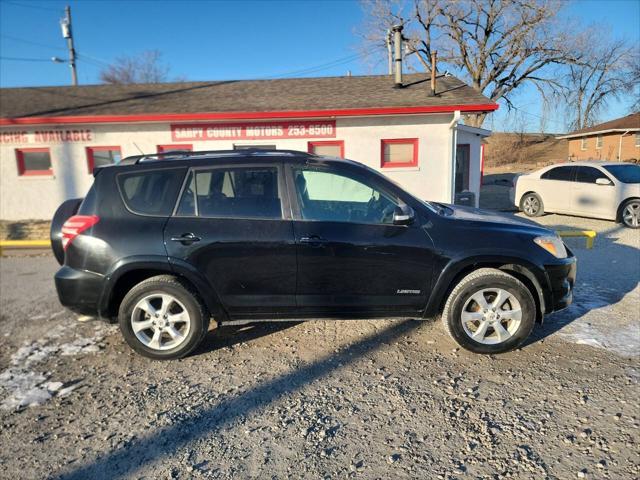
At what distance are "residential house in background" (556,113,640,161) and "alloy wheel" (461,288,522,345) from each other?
34613mm

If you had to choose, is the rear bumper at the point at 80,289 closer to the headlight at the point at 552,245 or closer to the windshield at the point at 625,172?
the headlight at the point at 552,245

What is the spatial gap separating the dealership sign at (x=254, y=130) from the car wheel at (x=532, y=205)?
219 inches

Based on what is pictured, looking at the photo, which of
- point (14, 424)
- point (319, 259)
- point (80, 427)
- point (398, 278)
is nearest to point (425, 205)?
point (398, 278)

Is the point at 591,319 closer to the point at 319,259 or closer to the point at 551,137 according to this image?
→ the point at 319,259

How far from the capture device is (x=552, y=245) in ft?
11.9

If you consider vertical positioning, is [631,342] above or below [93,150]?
below

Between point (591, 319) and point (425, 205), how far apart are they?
7.31 feet

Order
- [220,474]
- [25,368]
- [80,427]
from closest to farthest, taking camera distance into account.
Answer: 1. [220,474]
2. [80,427]
3. [25,368]

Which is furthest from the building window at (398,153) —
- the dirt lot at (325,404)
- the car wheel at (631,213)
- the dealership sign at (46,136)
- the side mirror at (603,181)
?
the dealership sign at (46,136)

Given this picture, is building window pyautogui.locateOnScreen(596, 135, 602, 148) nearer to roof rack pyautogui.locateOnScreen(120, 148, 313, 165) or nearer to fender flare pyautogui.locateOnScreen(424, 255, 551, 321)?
fender flare pyautogui.locateOnScreen(424, 255, 551, 321)

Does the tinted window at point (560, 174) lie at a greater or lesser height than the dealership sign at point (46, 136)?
lesser

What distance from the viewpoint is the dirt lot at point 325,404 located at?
2326 millimetres

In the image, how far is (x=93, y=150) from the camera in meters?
11.0

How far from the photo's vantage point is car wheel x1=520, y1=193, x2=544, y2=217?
1104 centimetres
